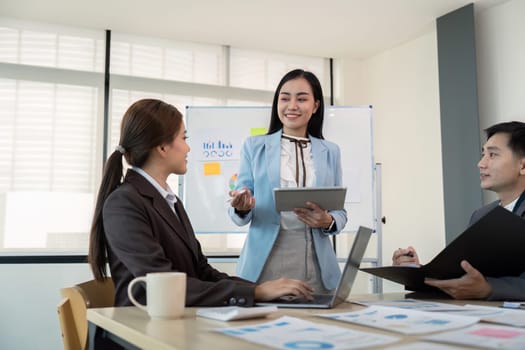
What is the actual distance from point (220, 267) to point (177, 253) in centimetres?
343

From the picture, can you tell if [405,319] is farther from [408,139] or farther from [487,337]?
[408,139]

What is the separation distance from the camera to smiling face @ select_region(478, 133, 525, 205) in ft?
7.15

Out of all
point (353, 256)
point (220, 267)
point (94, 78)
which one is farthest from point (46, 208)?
point (353, 256)

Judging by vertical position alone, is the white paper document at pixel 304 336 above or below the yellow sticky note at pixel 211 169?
below

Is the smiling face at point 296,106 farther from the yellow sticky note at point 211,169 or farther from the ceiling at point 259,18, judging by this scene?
the ceiling at point 259,18

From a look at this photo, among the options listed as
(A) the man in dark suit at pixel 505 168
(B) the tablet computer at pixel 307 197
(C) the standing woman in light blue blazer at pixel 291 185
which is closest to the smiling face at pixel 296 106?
(C) the standing woman in light blue blazer at pixel 291 185

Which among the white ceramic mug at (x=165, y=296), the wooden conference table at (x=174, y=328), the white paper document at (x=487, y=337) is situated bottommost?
the wooden conference table at (x=174, y=328)

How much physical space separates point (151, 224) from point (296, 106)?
95 centimetres

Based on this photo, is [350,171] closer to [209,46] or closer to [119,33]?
[209,46]

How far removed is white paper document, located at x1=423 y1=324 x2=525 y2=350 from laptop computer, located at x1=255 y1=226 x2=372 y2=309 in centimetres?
36

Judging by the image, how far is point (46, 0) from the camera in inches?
156

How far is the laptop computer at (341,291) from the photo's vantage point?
1.20 metres

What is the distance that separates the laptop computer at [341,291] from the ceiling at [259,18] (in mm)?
3063

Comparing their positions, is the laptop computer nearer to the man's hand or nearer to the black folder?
the black folder
